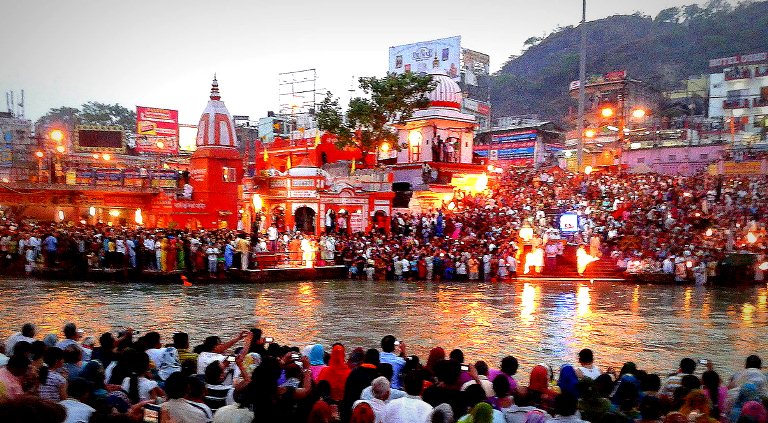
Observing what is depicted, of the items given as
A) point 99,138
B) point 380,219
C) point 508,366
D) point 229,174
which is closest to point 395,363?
point 508,366

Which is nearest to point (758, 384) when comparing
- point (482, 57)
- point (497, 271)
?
point (497, 271)

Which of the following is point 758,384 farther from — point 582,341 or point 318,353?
point 582,341

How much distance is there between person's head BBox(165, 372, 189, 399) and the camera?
5.10m

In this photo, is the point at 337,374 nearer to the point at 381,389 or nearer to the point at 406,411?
the point at 381,389

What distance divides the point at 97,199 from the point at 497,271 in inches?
1044

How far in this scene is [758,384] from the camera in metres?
6.49

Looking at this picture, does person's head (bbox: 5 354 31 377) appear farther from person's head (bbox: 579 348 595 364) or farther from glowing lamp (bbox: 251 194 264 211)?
glowing lamp (bbox: 251 194 264 211)

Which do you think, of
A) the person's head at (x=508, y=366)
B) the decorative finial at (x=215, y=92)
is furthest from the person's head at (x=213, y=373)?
the decorative finial at (x=215, y=92)

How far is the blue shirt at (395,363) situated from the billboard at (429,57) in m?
62.9

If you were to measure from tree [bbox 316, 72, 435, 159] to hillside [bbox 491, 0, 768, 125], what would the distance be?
166ft

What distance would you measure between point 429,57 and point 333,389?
67104 mm

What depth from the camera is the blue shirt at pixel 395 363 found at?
7.13 m

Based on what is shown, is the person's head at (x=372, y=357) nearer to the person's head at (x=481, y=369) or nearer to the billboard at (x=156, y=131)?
the person's head at (x=481, y=369)

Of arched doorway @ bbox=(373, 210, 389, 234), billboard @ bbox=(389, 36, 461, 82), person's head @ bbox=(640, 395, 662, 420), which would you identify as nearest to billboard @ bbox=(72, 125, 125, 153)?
arched doorway @ bbox=(373, 210, 389, 234)
